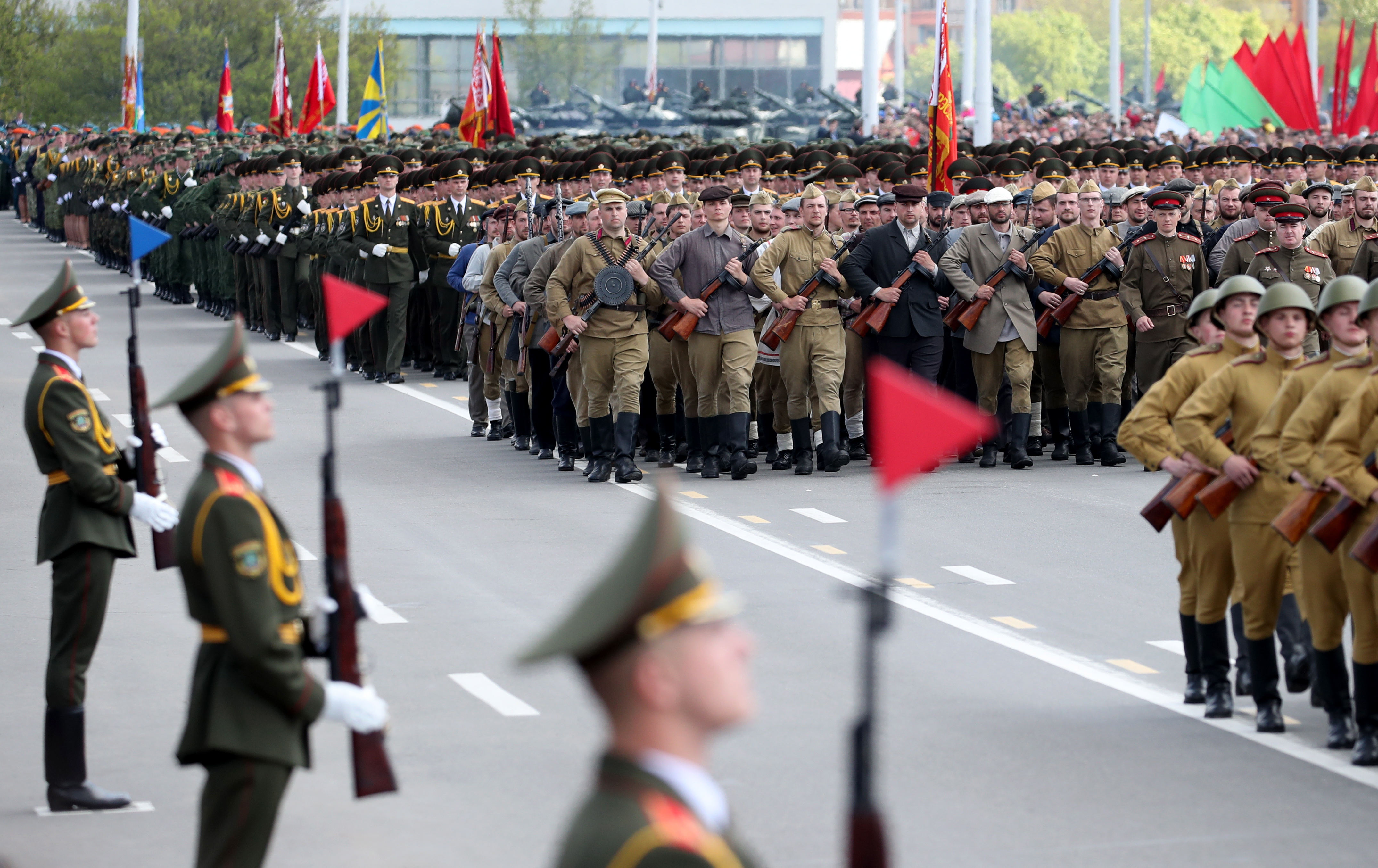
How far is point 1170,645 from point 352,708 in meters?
5.87

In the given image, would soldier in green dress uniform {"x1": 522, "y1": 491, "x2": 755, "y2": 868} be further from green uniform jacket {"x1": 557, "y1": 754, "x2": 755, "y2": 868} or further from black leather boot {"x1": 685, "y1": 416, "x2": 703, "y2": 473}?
black leather boot {"x1": 685, "y1": 416, "x2": 703, "y2": 473}

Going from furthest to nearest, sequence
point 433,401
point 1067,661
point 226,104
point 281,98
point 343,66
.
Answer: point 343,66 < point 226,104 < point 281,98 < point 433,401 < point 1067,661

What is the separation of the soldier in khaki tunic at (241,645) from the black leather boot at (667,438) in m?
11.8

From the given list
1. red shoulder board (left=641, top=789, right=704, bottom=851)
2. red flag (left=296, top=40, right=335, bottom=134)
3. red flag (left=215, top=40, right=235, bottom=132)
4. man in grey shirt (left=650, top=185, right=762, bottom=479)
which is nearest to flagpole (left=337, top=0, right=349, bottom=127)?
red flag (left=215, top=40, right=235, bottom=132)

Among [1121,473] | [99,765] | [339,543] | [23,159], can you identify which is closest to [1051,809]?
[339,543]

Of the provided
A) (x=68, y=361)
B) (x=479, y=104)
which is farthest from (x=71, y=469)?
(x=479, y=104)

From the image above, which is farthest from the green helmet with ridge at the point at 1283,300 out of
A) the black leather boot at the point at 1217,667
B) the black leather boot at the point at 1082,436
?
the black leather boot at the point at 1082,436

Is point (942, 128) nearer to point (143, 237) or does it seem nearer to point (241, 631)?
point (143, 237)

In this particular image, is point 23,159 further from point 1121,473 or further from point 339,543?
point 339,543

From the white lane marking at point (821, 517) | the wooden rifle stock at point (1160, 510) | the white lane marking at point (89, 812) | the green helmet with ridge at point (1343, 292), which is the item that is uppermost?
the green helmet with ridge at point (1343, 292)

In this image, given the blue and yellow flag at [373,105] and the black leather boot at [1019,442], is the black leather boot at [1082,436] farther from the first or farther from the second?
the blue and yellow flag at [373,105]

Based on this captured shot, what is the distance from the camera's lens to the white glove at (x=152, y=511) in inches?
304

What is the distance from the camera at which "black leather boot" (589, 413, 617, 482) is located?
16.2 meters

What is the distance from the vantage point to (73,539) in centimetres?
761
